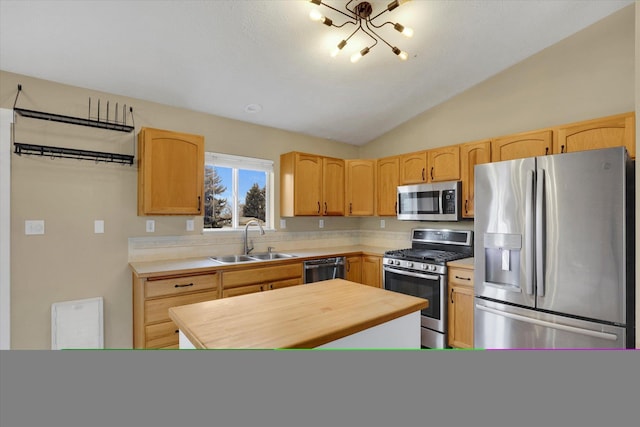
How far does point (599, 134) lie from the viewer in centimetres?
239

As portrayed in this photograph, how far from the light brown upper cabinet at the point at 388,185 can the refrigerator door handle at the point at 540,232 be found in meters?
1.67

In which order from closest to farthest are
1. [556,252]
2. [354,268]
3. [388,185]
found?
1. [556,252]
2. [354,268]
3. [388,185]

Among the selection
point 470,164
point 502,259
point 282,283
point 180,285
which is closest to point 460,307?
point 502,259

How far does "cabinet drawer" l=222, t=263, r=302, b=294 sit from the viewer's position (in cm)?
275

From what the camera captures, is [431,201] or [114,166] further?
[431,201]

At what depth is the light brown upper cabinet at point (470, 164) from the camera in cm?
304

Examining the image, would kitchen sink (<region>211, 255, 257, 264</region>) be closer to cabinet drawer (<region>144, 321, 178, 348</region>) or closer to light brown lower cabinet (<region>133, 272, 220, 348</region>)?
light brown lower cabinet (<region>133, 272, 220, 348</region>)

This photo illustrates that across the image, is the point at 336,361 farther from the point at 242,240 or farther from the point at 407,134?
the point at 407,134

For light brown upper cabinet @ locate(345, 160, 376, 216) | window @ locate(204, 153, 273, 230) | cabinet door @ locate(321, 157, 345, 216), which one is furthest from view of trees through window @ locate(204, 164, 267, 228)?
light brown upper cabinet @ locate(345, 160, 376, 216)

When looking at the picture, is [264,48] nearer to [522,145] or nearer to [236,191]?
[236,191]

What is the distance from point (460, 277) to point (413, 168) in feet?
4.45

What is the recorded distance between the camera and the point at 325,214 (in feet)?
12.8

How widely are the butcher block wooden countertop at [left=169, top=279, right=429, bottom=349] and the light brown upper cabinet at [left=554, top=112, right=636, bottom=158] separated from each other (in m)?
2.01

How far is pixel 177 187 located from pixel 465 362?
9.26 feet
